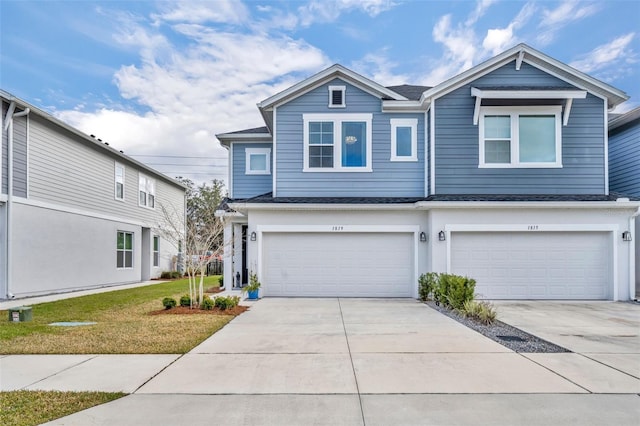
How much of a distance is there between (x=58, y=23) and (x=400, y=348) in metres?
14.9

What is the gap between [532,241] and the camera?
11.8m

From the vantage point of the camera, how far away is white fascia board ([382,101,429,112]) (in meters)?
12.5

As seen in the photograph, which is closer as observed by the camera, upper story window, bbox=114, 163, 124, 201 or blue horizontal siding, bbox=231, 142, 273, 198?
blue horizontal siding, bbox=231, 142, 273, 198

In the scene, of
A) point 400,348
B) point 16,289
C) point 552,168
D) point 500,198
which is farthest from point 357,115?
point 16,289

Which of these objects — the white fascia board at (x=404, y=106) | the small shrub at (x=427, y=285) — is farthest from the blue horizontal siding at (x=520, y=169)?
the small shrub at (x=427, y=285)

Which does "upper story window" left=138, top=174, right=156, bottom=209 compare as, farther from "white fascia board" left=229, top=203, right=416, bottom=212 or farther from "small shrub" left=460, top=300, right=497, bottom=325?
"small shrub" left=460, top=300, right=497, bottom=325

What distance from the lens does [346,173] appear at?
12.7 metres

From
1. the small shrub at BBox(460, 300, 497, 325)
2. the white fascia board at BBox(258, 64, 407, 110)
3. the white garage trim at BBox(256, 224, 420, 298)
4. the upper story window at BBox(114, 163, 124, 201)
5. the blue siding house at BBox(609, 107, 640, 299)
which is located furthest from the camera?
the upper story window at BBox(114, 163, 124, 201)

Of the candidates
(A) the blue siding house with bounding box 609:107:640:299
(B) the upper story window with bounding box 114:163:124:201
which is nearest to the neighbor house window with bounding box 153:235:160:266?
(B) the upper story window with bounding box 114:163:124:201

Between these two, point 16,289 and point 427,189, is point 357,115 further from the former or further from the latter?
point 16,289

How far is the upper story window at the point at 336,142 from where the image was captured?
41.6ft

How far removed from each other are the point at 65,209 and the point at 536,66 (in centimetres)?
1688

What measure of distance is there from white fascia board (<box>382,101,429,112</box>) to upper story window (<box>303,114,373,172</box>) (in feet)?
1.89

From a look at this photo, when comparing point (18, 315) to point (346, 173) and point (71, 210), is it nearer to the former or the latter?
point (71, 210)
